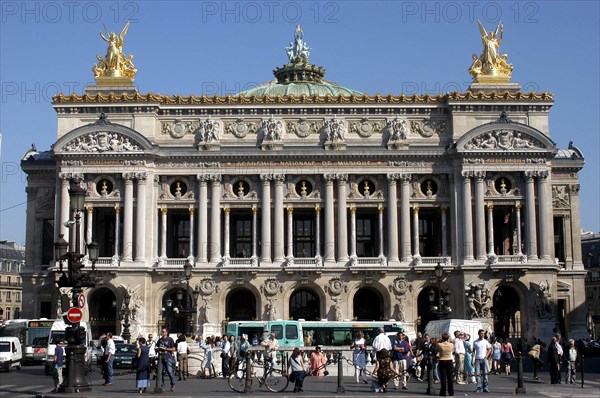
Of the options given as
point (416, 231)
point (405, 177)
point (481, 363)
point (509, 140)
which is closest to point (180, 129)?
point (405, 177)

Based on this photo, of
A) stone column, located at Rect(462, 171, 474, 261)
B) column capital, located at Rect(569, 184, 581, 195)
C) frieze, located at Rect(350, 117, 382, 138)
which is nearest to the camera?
stone column, located at Rect(462, 171, 474, 261)

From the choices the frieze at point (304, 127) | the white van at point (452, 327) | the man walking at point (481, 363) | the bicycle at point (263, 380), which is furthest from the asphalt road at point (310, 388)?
the frieze at point (304, 127)

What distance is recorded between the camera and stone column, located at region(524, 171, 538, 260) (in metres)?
80.3

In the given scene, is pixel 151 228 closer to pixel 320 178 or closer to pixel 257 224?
pixel 257 224

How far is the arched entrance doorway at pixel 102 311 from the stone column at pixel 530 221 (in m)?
35.5

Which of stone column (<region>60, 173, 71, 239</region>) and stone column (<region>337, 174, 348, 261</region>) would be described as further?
stone column (<region>337, 174, 348, 261</region>)

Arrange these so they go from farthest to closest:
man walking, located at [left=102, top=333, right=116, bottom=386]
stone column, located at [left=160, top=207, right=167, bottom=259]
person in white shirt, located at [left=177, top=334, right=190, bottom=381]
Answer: stone column, located at [left=160, top=207, right=167, bottom=259] → person in white shirt, located at [left=177, top=334, right=190, bottom=381] → man walking, located at [left=102, top=333, right=116, bottom=386]

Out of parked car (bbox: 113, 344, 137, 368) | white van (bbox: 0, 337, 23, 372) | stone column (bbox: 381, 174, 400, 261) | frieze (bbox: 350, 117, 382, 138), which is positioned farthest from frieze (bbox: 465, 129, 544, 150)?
white van (bbox: 0, 337, 23, 372)

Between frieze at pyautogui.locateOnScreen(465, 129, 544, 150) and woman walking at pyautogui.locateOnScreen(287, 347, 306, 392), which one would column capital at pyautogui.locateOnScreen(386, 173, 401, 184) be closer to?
frieze at pyautogui.locateOnScreen(465, 129, 544, 150)

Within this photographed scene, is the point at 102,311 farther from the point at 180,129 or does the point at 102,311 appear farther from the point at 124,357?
the point at 124,357

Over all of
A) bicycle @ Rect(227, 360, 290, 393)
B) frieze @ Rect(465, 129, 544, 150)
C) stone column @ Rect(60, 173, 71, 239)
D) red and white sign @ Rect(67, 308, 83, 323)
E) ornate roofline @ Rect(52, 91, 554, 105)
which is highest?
ornate roofline @ Rect(52, 91, 554, 105)

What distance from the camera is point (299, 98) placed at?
83.4m

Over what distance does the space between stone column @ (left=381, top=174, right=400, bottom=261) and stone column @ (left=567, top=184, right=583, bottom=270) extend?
59.3 feet

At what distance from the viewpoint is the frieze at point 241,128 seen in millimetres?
83500
